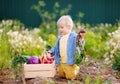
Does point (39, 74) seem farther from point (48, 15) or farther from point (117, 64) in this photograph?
point (48, 15)

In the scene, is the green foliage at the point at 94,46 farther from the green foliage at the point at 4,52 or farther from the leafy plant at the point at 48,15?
the leafy plant at the point at 48,15

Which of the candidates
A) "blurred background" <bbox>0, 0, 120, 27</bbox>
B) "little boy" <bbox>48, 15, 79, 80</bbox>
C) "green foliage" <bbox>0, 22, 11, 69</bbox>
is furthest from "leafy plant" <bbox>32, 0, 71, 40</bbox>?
"little boy" <bbox>48, 15, 79, 80</bbox>

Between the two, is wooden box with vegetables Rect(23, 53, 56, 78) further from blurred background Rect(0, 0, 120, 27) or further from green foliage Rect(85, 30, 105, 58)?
blurred background Rect(0, 0, 120, 27)

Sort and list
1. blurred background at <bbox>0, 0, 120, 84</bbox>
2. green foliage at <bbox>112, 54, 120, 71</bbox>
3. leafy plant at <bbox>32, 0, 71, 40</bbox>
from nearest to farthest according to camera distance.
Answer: green foliage at <bbox>112, 54, 120, 71</bbox>, blurred background at <bbox>0, 0, 120, 84</bbox>, leafy plant at <bbox>32, 0, 71, 40</bbox>

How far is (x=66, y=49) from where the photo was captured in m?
7.83

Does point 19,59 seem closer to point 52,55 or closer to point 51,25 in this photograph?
point 52,55

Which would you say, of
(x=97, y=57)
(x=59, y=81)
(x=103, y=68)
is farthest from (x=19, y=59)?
(x=97, y=57)

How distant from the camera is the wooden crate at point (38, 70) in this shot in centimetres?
758

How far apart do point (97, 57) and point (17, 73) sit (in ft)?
9.91

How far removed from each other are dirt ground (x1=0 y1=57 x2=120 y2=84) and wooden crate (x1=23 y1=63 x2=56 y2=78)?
0.07m

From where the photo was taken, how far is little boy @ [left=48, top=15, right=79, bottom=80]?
7.77 meters

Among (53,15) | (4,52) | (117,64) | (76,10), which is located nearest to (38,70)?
(117,64)

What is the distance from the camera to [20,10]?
50.0 feet

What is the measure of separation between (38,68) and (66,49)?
52 cm
